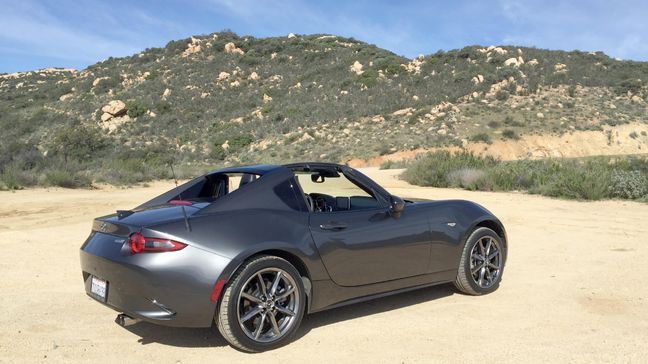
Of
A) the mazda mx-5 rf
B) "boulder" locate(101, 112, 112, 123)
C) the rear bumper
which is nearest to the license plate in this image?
the mazda mx-5 rf

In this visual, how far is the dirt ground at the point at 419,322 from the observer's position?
169 inches

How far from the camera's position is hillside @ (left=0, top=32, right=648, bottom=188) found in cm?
4194

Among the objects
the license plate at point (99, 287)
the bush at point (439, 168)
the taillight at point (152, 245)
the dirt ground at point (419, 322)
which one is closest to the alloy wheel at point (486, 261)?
the dirt ground at point (419, 322)

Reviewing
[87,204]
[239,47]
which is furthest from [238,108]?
[87,204]

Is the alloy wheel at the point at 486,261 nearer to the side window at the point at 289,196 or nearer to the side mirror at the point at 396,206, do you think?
the side mirror at the point at 396,206

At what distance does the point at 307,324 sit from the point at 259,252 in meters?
1.16

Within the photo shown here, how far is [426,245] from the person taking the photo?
539 centimetres

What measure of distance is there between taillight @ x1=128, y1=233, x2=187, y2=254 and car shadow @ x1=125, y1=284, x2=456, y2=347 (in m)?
0.96

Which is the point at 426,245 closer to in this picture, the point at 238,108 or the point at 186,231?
the point at 186,231

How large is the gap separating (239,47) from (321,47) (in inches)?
424

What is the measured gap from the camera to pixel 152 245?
13.3ft

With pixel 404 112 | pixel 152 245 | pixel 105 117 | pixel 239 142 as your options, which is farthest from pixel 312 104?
pixel 152 245

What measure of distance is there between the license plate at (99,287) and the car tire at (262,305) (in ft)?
3.10

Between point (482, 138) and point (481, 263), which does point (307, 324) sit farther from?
point (482, 138)
